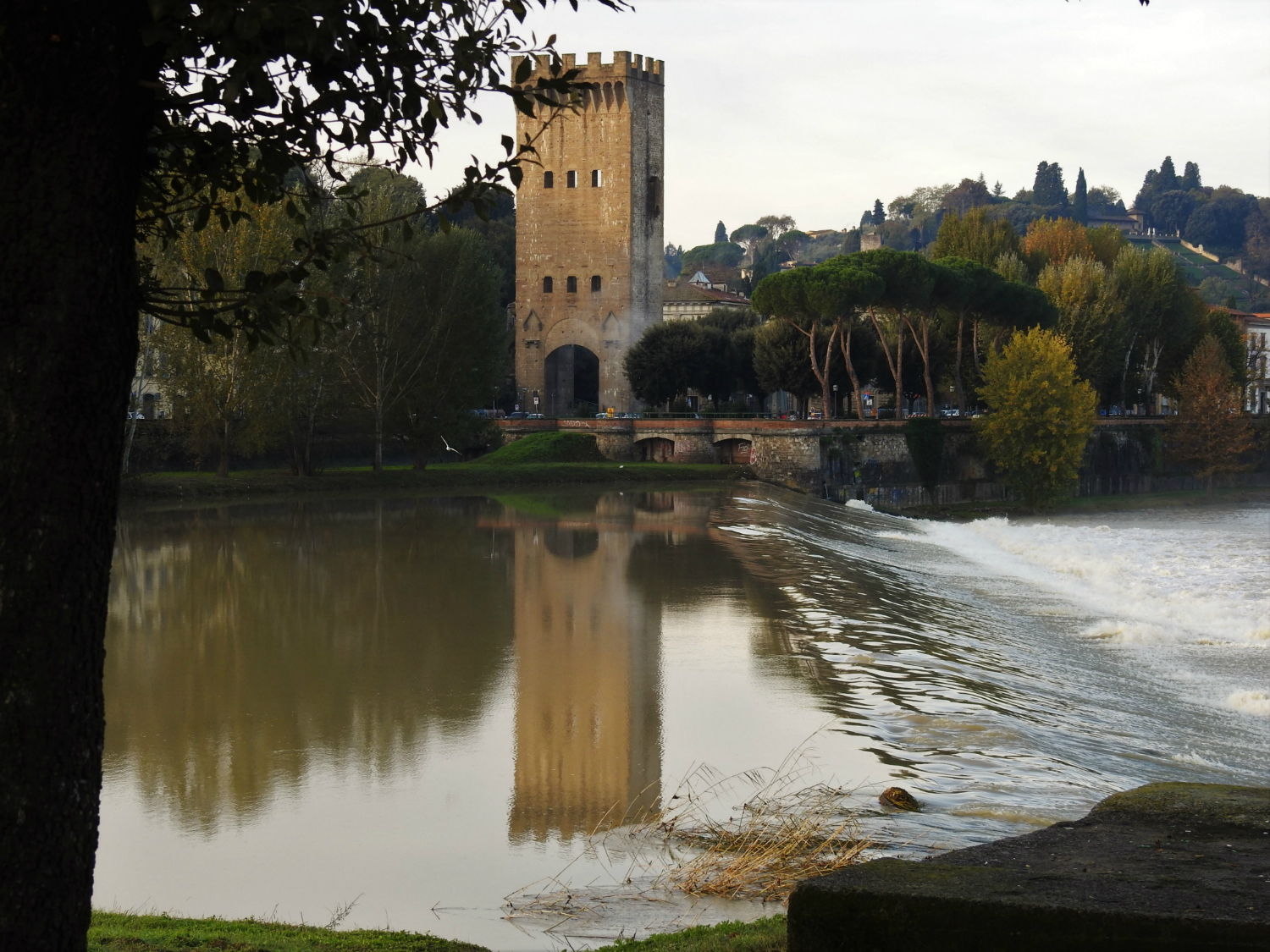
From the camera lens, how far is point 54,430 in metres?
3.33

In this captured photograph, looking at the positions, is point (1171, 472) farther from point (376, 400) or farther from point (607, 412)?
point (376, 400)

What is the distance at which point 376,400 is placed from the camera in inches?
1340

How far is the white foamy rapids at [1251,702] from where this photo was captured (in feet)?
40.4

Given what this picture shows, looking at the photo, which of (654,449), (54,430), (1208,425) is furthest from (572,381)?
(54,430)

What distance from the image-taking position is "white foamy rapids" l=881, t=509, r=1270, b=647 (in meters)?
17.8

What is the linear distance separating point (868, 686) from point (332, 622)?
6073mm

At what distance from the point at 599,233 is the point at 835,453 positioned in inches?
614

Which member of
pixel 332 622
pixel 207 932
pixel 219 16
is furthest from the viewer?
pixel 332 622

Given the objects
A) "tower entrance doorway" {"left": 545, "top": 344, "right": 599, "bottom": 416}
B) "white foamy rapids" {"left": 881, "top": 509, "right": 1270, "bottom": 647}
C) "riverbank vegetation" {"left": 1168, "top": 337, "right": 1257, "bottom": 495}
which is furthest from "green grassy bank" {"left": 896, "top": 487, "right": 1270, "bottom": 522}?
"tower entrance doorway" {"left": 545, "top": 344, "right": 599, "bottom": 416}

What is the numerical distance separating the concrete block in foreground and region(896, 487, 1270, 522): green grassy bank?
3607cm

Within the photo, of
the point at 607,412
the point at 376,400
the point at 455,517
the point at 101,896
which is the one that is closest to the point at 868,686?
the point at 101,896

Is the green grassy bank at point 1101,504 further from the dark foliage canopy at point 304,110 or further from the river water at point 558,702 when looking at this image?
the dark foliage canopy at point 304,110

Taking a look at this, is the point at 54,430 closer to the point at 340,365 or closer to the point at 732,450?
the point at 340,365

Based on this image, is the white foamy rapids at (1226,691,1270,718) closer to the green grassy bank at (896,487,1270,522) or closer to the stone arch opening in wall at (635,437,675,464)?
the green grassy bank at (896,487,1270,522)
